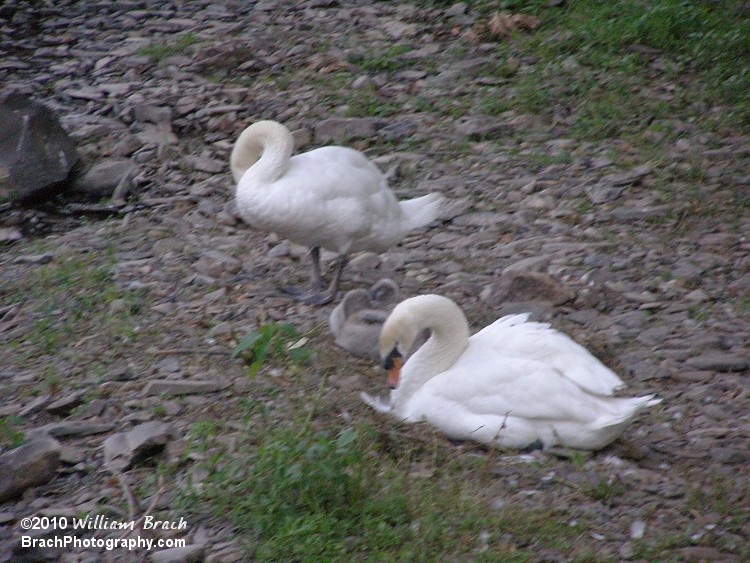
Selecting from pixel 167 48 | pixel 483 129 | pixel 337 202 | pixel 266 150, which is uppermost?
pixel 266 150

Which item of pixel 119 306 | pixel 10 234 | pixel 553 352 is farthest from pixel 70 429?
pixel 10 234

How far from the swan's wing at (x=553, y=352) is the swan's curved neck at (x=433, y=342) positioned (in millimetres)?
142

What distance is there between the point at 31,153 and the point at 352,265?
119 inches

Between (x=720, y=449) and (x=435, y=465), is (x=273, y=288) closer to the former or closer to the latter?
(x=435, y=465)

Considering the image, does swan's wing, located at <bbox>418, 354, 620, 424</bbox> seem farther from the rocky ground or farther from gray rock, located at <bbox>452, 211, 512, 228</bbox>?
gray rock, located at <bbox>452, 211, 512, 228</bbox>

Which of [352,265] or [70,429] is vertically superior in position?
[70,429]

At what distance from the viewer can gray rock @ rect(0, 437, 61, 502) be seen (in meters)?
4.19

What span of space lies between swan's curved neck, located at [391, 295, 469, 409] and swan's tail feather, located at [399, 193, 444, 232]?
1.69 metres

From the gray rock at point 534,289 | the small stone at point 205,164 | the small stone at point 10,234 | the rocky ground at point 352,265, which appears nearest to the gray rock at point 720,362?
the rocky ground at point 352,265

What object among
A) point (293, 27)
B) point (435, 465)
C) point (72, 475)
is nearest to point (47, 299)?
point (72, 475)

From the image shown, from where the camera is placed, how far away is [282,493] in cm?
393

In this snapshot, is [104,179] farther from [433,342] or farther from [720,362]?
[720,362]

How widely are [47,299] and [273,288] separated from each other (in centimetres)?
145

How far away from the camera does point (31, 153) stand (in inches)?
304
